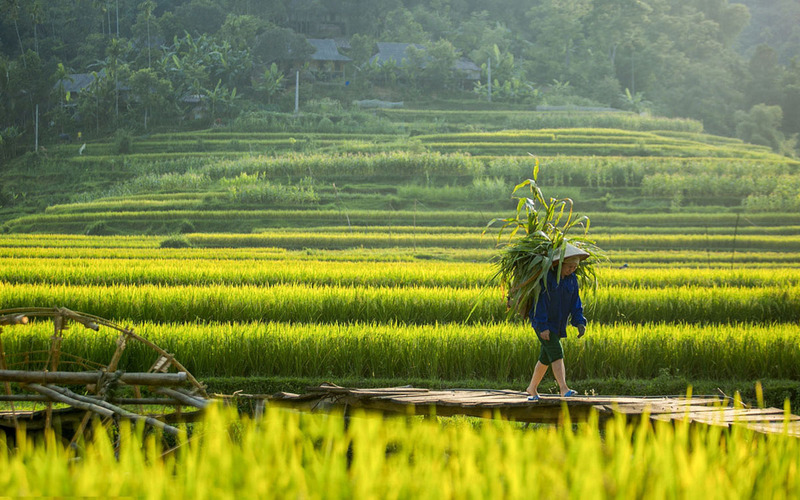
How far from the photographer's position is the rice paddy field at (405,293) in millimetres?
1724

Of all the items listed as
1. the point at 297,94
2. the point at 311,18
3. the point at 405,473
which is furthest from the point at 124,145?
the point at 405,473

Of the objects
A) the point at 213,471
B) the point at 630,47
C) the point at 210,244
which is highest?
the point at 630,47

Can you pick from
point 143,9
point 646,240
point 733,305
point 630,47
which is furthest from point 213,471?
point 630,47

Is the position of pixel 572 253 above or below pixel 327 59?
below

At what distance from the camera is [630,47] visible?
35.0 m

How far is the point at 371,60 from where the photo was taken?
104ft

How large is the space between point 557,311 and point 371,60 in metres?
29.3

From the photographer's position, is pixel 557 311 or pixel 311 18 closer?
pixel 557 311

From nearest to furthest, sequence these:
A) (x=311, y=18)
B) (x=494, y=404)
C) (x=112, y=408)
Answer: (x=112, y=408)
(x=494, y=404)
(x=311, y=18)

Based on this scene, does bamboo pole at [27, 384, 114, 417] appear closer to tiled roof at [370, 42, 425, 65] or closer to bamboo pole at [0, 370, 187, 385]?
bamboo pole at [0, 370, 187, 385]

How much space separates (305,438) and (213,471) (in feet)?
0.91

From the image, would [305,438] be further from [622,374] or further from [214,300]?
[214,300]

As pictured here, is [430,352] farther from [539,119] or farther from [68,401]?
[539,119]

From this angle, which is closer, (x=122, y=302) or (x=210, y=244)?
(x=122, y=302)
